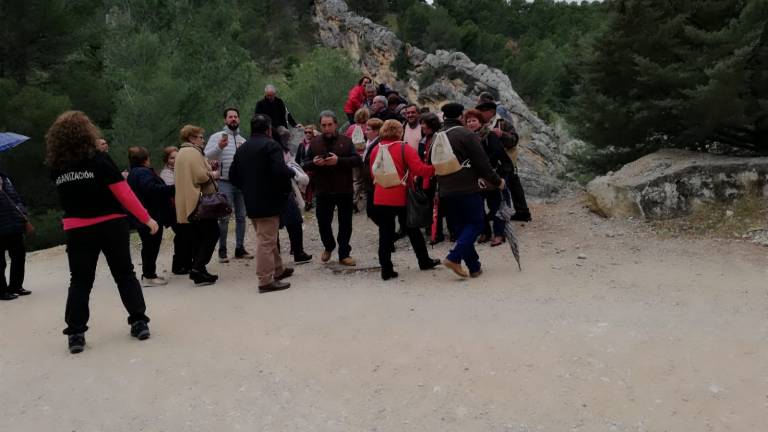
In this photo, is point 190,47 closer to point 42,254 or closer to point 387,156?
point 42,254

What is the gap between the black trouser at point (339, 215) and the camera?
6441mm

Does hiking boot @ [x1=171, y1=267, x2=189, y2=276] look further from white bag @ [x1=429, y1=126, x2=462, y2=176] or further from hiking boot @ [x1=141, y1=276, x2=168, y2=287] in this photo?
white bag @ [x1=429, y1=126, x2=462, y2=176]

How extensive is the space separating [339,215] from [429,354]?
2852 mm

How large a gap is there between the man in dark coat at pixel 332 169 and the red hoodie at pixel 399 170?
51 centimetres

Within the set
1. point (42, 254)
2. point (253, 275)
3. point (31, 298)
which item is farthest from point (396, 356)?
point (42, 254)

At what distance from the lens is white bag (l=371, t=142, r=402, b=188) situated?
5734 millimetres

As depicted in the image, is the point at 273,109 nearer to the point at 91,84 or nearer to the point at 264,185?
the point at 264,185

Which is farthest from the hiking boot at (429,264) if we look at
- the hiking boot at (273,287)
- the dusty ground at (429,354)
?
the hiking boot at (273,287)

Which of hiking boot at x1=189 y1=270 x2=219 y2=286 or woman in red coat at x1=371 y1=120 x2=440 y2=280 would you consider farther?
hiking boot at x1=189 y1=270 x2=219 y2=286

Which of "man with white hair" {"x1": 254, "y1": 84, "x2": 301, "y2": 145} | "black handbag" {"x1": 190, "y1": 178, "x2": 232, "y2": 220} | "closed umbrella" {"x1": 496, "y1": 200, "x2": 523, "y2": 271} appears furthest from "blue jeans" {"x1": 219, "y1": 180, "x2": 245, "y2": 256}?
"closed umbrella" {"x1": 496, "y1": 200, "x2": 523, "y2": 271}

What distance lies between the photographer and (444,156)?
5594 millimetres

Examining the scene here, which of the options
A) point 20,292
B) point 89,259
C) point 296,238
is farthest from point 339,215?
point 20,292

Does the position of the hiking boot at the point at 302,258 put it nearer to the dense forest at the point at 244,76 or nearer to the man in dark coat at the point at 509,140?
the man in dark coat at the point at 509,140

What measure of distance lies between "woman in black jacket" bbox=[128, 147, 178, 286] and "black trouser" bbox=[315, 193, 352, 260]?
5.42ft
